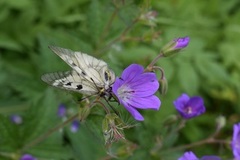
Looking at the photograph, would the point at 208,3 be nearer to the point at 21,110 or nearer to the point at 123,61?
the point at 123,61

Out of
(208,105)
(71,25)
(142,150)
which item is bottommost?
(142,150)

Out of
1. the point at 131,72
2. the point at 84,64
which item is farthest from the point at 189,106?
the point at 84,64

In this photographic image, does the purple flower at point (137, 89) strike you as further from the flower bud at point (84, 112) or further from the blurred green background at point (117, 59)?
the blurred green background at point (117, 59)

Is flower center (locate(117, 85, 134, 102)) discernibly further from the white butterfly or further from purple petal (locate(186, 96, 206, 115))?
purple petal (locate(186, 96, 206, 115))

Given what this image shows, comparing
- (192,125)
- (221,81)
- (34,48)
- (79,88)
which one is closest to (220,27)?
(221,81)

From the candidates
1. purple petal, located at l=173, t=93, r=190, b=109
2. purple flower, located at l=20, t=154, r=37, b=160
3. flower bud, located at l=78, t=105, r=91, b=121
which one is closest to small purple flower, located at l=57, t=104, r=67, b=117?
purple flower, located at l=20, t=154, r=37, b=160

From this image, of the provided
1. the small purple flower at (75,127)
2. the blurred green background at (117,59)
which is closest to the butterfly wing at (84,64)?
the blurred green background at (117,59)

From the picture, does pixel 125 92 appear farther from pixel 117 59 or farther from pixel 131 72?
pixel 117 59
